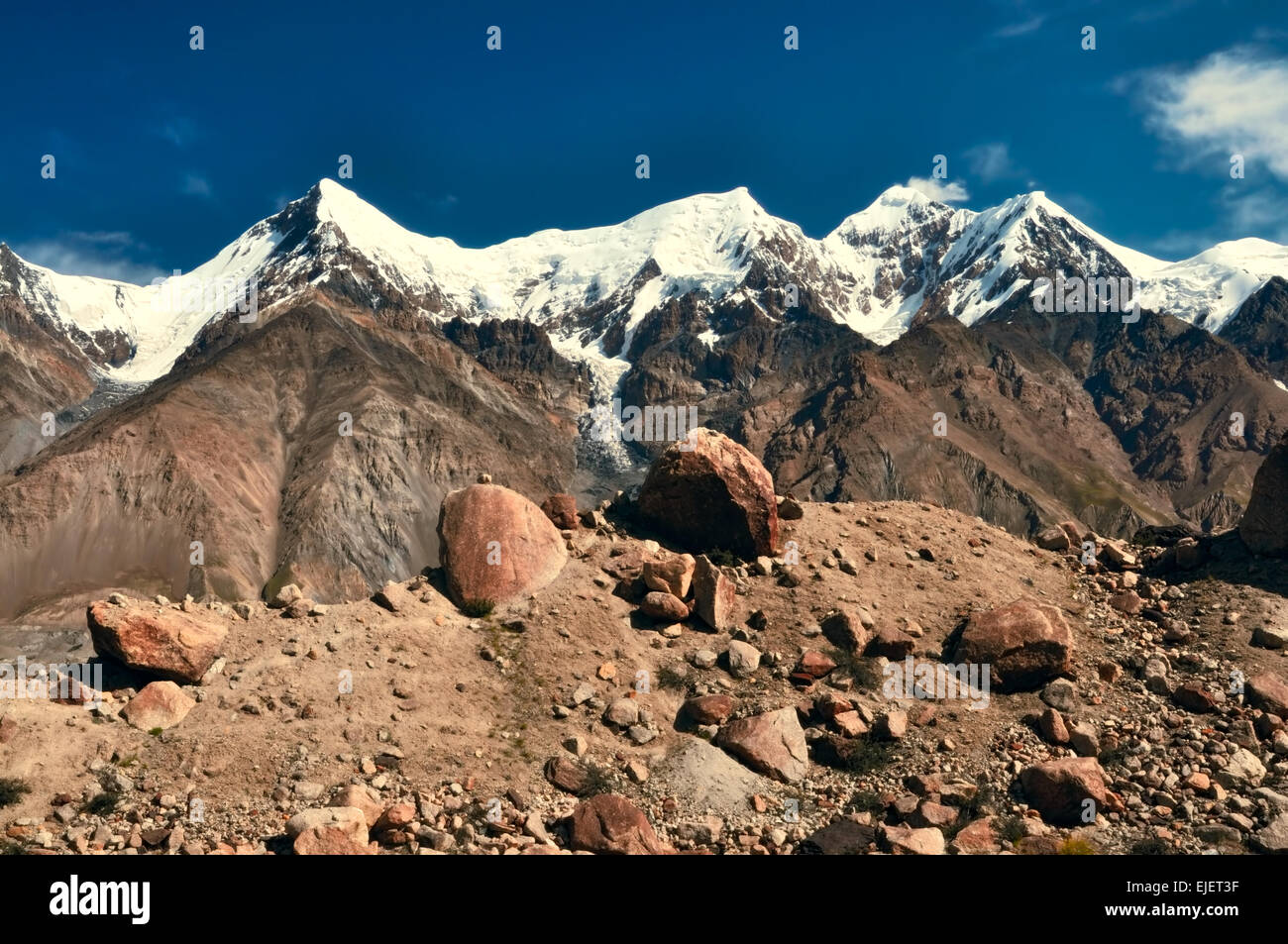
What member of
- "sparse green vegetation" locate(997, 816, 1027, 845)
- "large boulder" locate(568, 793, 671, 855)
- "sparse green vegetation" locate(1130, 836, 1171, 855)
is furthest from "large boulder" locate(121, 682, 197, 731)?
"sparse green vegetation" locate(1130, 836, 1171, 855)

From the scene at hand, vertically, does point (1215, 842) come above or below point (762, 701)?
below

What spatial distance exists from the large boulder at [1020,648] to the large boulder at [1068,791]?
2.97 m

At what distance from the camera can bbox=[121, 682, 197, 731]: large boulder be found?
51.3 ft

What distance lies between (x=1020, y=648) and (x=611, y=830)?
904 cm

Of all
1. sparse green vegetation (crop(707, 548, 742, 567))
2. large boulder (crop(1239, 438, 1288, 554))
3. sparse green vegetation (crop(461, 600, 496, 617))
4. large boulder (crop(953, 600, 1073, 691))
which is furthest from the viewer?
sparse green vegetation (crop(707, 548, 742, 567))

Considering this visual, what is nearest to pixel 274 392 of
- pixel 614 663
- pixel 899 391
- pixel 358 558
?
pixel 358 558

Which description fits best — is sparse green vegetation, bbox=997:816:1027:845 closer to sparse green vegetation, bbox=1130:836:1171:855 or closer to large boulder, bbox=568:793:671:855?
sparse green vegetation, bbox=1130:836:1171:855

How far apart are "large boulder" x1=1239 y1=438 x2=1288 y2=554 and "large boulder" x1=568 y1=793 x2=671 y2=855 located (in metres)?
15.9

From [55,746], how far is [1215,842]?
1753 centimetres

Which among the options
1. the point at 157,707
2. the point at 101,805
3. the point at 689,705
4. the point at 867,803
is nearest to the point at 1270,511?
the point at 867,803
